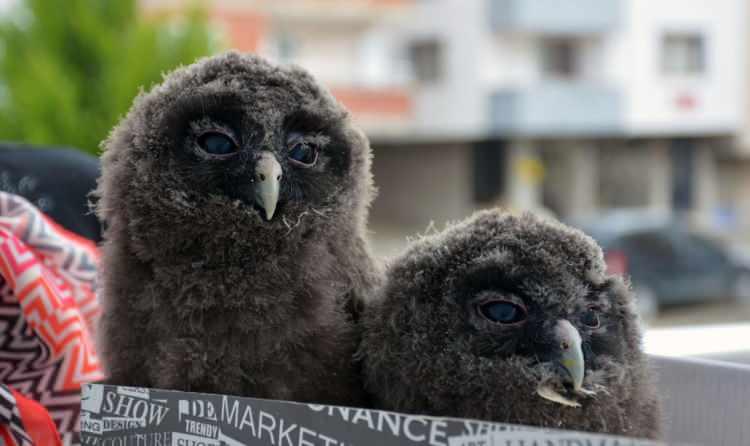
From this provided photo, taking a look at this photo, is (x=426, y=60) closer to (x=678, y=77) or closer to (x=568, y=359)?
(x=678, y=77)

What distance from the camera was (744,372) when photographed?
0.97 meters

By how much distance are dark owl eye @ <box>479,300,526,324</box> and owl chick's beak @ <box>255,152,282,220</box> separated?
0.73ft

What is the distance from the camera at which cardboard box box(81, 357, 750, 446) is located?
0.68 metres

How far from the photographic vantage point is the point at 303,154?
0.84 meters

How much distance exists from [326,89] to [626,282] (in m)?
0.38

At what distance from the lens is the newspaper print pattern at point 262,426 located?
0.67 meters

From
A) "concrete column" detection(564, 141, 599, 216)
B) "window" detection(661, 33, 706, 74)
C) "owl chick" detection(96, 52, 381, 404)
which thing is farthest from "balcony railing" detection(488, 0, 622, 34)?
"owl chick" detection(96, 52, 381, 404)

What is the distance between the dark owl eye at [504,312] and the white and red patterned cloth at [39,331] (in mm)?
567

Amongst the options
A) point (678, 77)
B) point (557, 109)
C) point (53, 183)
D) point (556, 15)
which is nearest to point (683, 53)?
point (678, 77)

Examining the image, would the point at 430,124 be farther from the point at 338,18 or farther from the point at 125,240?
the point at 125,240

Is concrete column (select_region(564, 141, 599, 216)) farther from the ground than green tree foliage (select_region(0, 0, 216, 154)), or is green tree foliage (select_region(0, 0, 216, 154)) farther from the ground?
concrete column (select_region(564, 141, 599, 216))

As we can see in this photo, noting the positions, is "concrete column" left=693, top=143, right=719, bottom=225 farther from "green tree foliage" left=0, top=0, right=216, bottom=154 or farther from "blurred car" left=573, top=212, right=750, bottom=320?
"green tree foliage" left=0, top=0, right=216, bottom=154

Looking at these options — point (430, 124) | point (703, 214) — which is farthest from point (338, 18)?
point (703, 214)

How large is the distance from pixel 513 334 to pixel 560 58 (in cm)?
1285
